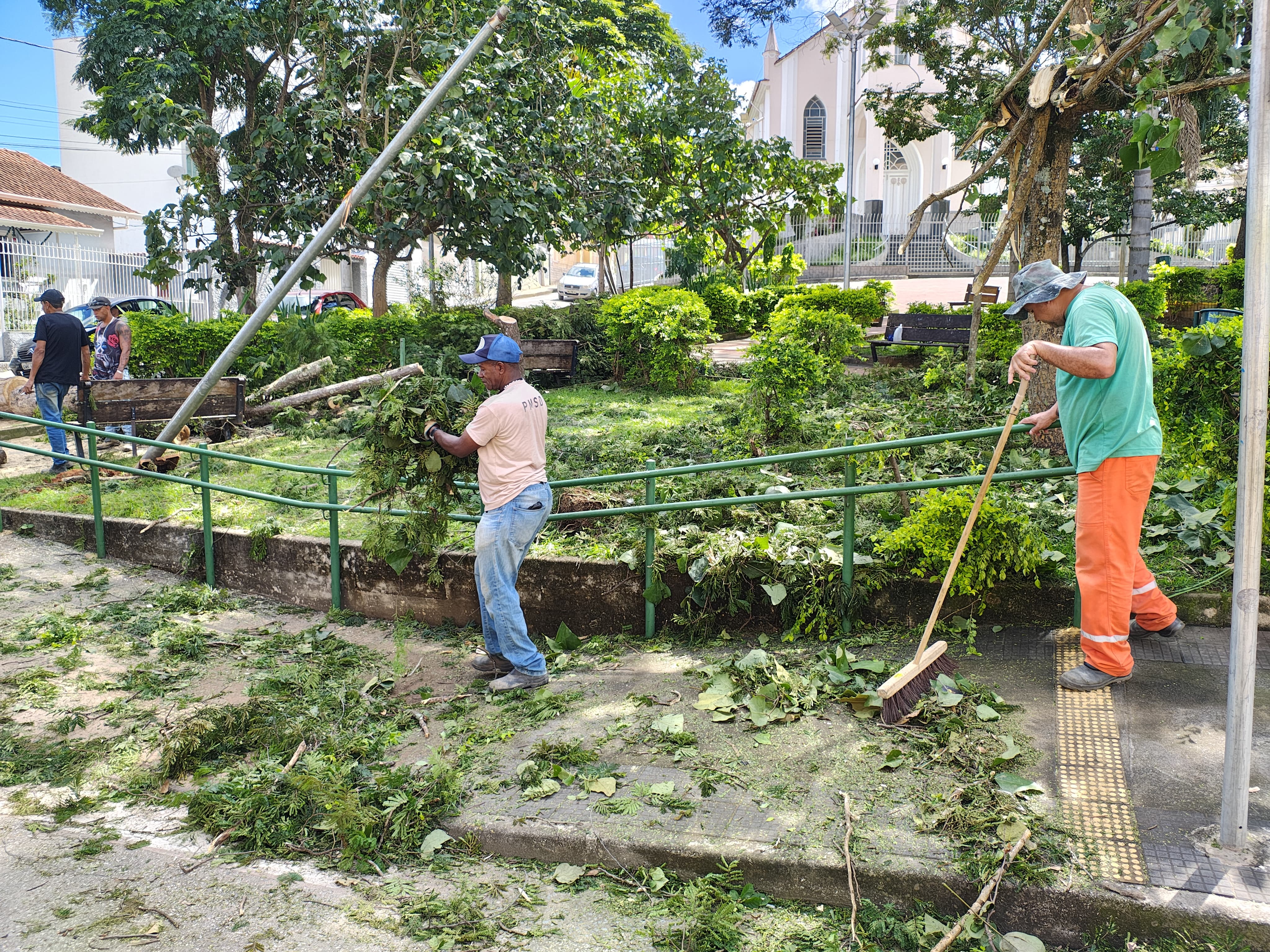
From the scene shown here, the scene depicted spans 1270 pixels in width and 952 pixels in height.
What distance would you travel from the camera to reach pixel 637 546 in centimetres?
619

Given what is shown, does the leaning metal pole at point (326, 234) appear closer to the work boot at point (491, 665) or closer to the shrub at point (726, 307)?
the work boot at point (491, 665)

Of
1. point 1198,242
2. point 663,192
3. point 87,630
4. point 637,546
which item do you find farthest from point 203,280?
point 1198,242

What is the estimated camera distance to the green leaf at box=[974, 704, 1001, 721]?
4316 millimetres

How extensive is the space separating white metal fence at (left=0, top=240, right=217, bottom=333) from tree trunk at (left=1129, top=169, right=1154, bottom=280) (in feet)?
58.7

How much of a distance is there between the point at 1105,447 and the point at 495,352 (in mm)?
3114

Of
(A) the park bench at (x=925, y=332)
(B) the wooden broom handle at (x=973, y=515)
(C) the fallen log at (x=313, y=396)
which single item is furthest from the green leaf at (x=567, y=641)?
(A) the park bench at (x=925, y=332)

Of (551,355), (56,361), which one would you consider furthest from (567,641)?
(551,355)

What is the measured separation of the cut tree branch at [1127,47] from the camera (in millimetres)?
5402

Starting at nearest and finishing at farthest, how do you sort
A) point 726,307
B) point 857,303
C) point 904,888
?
1. point 904,888
2. point 857,303
3. point 726,307

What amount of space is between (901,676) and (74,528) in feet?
23.8

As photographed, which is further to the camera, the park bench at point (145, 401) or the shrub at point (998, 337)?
the shrub at point (998, 337)

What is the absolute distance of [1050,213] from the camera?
8070 mm

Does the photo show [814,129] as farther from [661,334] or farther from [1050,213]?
[1050,213]

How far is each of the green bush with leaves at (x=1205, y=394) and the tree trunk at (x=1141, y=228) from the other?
553 inches
